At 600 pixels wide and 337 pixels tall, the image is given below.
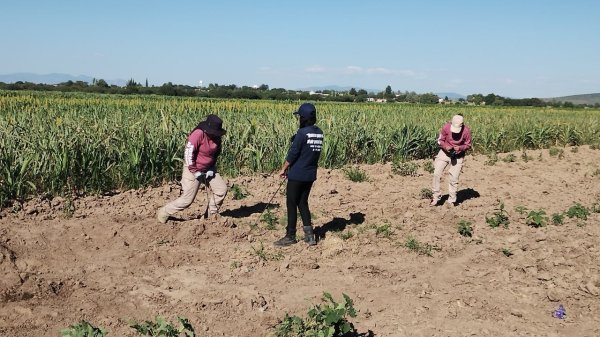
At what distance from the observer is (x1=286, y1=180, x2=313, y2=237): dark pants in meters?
6.46

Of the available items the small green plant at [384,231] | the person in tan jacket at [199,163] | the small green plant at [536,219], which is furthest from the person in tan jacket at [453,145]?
the person in tan jacket at [199,163]

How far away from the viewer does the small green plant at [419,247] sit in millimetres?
6727

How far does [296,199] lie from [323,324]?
2.65 metres

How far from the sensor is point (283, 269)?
19.5 ft

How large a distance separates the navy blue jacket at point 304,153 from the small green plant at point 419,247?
1698 millimetres

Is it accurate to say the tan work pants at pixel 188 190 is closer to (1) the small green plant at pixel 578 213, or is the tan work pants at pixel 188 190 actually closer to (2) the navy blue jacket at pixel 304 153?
(2) the navy blue jacket at pixel 304 153

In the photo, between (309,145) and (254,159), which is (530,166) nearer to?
(254,159)

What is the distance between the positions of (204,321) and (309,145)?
2589 mm

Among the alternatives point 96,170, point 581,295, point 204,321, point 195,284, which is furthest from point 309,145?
point 96,170

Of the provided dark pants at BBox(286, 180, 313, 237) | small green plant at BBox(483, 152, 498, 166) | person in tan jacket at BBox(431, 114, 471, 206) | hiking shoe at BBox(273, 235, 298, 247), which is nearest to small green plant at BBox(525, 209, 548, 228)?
person in tan jacket at BBox(431, 114, 471, 206)

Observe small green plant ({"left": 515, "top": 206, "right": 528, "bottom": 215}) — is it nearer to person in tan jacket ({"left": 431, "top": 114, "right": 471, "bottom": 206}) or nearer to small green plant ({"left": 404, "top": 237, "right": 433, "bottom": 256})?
person in tan jacket ({"left": 431, "top": 114, "right": 471, "bottom": 206})

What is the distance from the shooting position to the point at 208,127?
21.7 ft

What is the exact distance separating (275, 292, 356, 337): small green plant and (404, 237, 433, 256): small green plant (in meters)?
2.85

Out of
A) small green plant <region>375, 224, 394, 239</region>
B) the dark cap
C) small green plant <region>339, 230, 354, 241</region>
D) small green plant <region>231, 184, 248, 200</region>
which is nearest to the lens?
the dark cap
